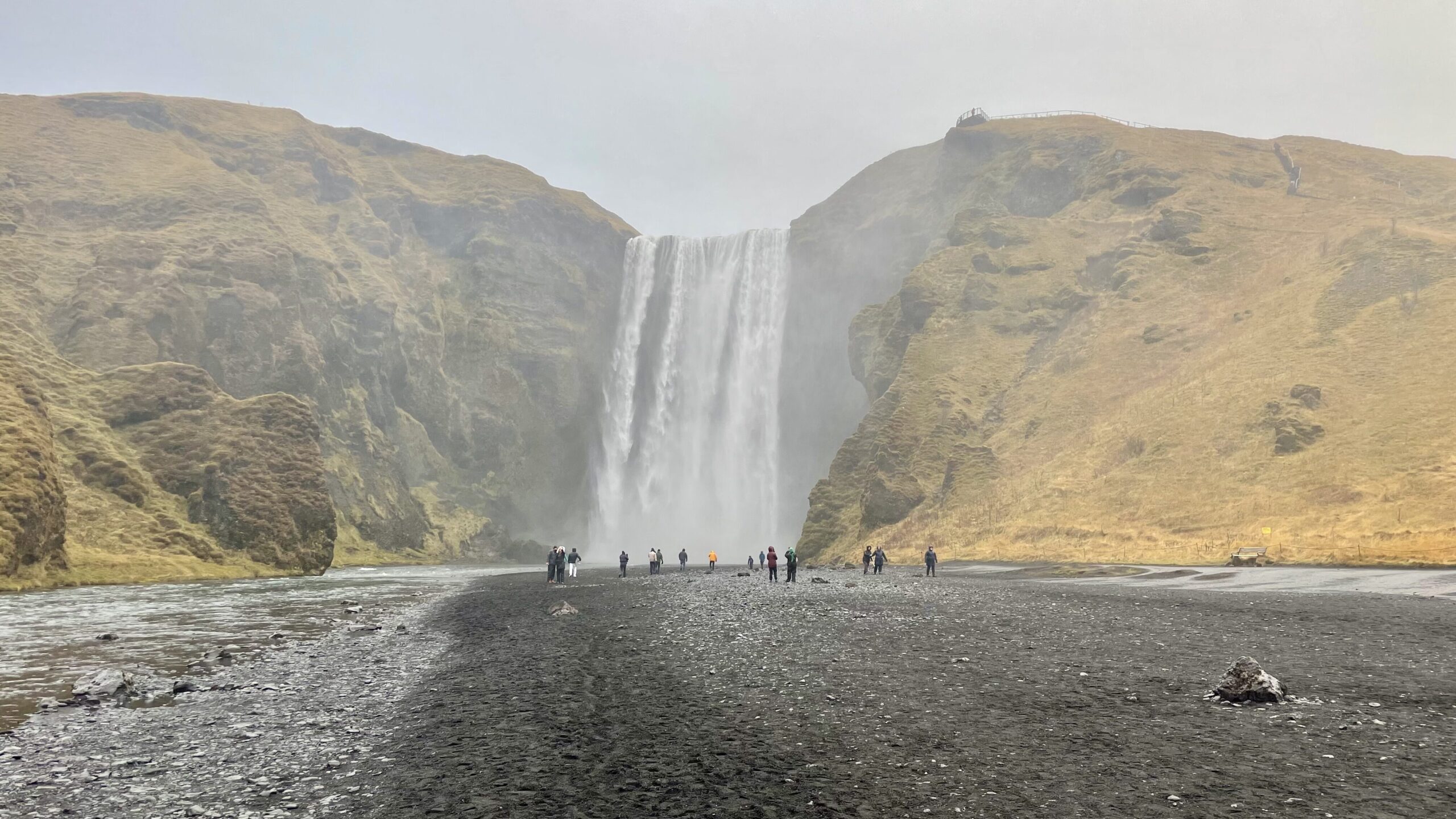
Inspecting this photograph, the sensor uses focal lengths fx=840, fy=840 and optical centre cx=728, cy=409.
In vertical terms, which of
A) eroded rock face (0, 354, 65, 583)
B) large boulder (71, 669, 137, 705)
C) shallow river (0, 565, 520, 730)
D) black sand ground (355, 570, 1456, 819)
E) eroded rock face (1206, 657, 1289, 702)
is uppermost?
eroded rock face (0, 354, 65, 583)

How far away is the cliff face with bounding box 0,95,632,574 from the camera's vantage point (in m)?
59.0

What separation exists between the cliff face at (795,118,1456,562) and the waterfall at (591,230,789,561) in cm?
1537

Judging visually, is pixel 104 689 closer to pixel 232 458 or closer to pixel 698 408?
pixel 232 458

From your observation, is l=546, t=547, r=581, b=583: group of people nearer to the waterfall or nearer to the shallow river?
the shallow river

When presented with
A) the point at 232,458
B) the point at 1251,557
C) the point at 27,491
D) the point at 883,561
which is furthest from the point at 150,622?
the point at 1251,557

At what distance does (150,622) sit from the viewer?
22.7 m

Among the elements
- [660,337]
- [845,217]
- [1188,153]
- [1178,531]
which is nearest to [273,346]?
[660,337]

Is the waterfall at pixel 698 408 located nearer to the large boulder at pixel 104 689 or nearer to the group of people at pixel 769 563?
the group of people at pixel 769 563

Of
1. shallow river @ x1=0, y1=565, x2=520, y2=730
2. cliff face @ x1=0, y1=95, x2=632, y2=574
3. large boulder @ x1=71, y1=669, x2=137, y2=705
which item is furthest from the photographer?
cliff face @ x1=0, y1=95, x2=632, y2=574

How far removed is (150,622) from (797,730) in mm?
21044

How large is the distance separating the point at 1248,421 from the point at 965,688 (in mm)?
54101

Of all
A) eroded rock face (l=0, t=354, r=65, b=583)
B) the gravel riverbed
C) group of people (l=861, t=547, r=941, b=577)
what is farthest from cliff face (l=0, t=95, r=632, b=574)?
the gravel riverbed

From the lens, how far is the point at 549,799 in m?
7.33

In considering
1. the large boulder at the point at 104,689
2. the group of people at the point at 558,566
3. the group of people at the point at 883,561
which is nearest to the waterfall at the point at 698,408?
the group of people at the point at 883,561
